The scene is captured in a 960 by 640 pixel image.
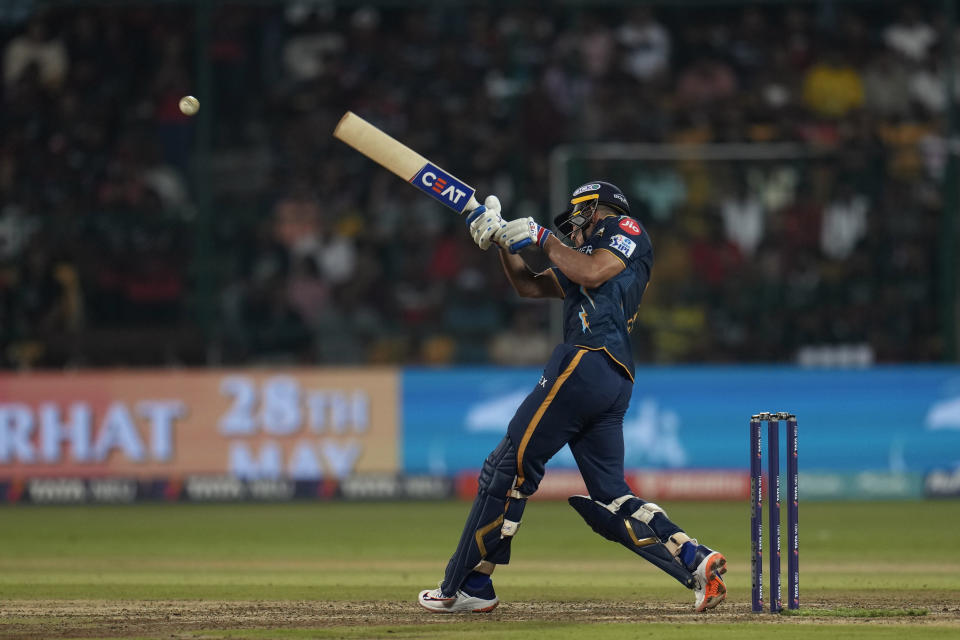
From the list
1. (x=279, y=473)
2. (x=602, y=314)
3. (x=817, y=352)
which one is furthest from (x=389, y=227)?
(x=602, y=314)

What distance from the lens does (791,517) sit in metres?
7.20

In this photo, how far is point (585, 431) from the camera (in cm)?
746

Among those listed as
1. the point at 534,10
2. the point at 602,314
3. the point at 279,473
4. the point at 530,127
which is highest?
the point at 534,10

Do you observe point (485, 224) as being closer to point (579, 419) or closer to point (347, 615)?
point (579, 419)

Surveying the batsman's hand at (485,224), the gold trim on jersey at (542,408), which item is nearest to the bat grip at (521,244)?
the batsman's hand at (485,224)

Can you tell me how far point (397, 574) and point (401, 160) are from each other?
10.0 ft

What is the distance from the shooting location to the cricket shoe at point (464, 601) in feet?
24.8

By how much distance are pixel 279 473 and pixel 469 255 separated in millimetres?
3189

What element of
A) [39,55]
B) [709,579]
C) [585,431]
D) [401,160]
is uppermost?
[39,55]

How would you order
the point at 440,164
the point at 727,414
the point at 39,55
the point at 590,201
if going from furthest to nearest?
the point at 39,55, the point at 440,164, the point at 727,414, the point at 590,201

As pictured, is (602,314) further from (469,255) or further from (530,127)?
(530,127)

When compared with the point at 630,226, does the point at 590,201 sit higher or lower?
higher

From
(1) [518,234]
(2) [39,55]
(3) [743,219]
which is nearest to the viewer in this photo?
(1) [518,234]

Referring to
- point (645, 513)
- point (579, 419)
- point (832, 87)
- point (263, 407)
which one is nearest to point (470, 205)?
point (579, 419)
